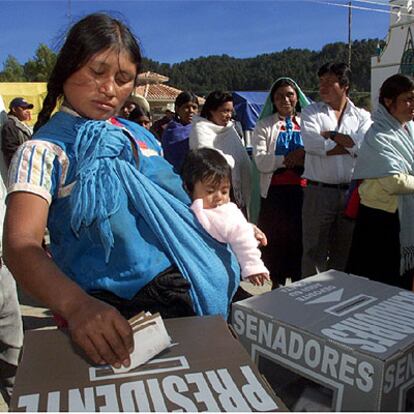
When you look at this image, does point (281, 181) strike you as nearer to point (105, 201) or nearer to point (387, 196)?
point (387, 196)

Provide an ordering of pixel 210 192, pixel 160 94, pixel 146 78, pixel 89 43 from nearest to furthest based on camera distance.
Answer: pixel 89 43 < pixel 210 192 < pixel 146 78 < pixel 160 94

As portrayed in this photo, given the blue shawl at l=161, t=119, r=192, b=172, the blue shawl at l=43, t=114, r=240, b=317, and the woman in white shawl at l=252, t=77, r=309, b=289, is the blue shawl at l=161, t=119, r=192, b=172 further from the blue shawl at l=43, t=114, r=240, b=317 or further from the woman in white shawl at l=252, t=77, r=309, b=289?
the blue shawl at l=43, t=114, r=240, b=317

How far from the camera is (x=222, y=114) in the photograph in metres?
3.69

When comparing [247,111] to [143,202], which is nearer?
[143,202]

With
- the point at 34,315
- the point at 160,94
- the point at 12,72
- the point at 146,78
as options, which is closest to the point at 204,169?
the point at 34,315

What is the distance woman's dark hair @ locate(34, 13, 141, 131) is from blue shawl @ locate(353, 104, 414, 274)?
1.89 m

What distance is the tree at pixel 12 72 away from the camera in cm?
3922

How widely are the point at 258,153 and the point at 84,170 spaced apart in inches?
95.1

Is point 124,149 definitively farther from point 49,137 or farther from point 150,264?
point 150,264

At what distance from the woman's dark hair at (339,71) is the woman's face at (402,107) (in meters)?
0.46

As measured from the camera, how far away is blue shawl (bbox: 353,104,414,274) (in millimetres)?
2582

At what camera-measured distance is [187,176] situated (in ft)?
5.72

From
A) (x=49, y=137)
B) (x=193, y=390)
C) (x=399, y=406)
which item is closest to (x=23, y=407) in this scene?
(x=193, y=390)

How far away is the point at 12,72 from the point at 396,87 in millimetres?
43150
